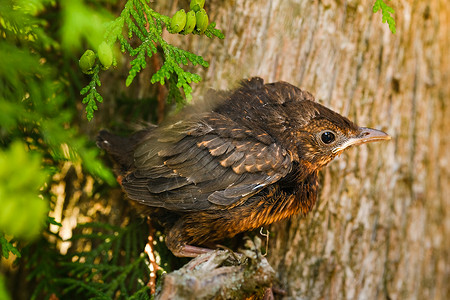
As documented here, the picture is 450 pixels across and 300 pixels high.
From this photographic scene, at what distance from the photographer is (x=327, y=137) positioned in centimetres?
274

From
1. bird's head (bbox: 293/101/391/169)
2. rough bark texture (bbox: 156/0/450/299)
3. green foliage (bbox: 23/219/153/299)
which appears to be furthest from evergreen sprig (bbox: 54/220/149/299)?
bird's head (bbox: 293/101/391/169)

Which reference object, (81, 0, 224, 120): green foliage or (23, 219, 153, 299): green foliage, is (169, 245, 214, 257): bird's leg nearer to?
(23, 219, 153, 299): green foliage

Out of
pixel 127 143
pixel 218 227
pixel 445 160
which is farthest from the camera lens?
pixel 445 160

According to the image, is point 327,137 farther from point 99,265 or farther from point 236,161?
point 99,265

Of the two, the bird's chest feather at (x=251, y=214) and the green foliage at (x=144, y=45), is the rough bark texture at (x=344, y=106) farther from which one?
the green foliage at (x=144, y=45)

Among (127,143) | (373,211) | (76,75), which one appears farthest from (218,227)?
(76,75)

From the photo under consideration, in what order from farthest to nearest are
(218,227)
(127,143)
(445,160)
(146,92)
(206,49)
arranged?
(445,160) < (146,92) < (206,49) < (127,143) < (218,227)

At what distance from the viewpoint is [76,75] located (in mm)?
3395

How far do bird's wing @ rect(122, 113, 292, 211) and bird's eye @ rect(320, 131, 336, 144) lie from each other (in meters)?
0.28

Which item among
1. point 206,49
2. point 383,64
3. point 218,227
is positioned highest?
point 383,64

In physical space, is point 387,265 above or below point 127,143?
below

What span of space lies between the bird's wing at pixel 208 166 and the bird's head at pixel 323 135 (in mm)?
178

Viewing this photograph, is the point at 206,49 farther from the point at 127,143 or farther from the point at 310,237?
the point at 310,237

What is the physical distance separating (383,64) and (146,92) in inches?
74.8
